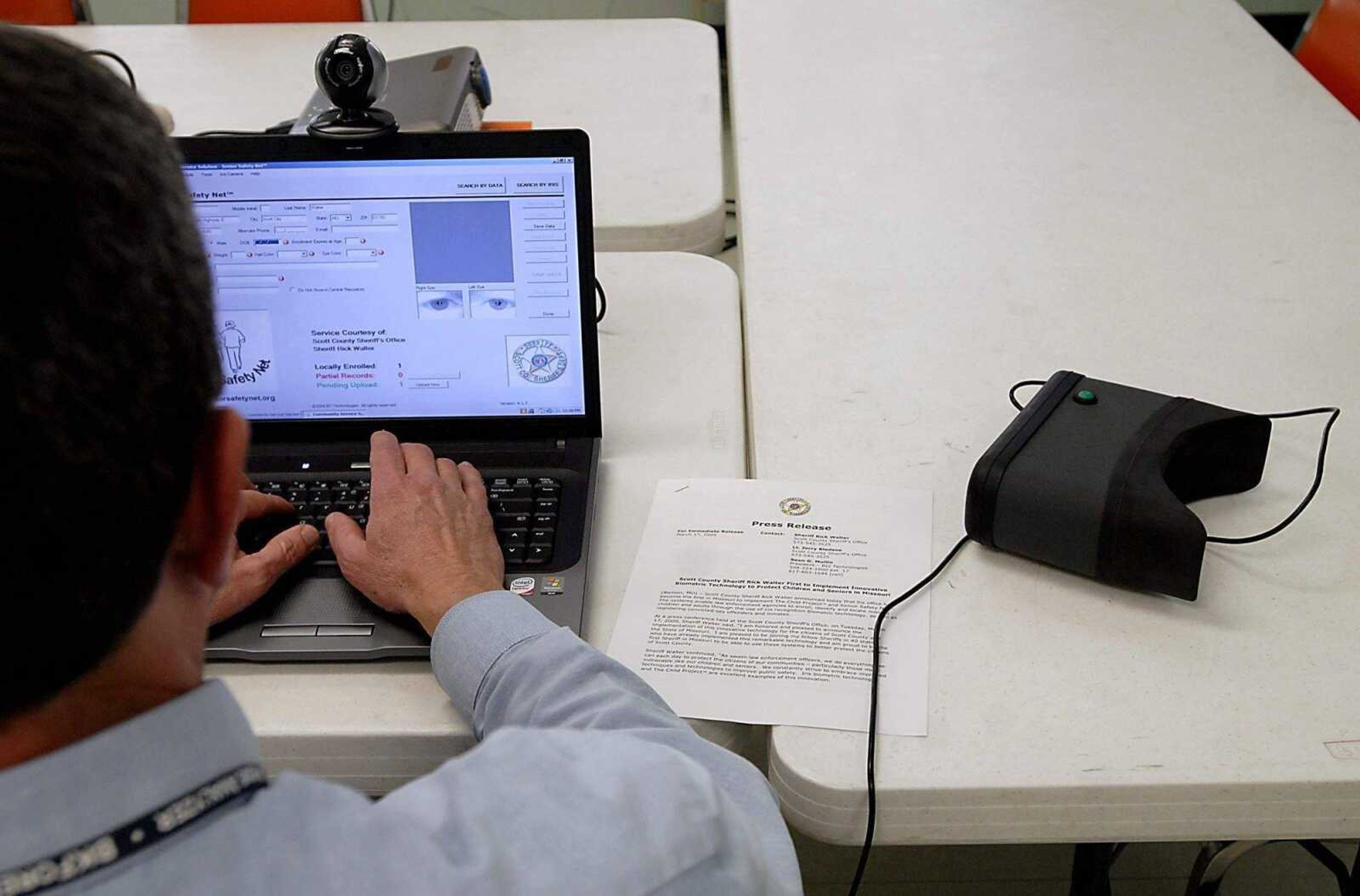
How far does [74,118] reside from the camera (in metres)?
0.39

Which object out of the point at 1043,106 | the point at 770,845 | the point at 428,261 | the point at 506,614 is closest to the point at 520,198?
the point at 428,261

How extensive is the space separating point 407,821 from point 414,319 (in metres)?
0.60

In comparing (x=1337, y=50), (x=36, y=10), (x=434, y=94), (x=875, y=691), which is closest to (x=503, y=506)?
(x=875, y=691)

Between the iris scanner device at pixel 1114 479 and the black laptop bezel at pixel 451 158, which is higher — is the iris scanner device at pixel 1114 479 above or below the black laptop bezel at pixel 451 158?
below

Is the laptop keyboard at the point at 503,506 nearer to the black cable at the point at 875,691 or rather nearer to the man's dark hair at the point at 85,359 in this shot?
the black cable at the point at 875,691

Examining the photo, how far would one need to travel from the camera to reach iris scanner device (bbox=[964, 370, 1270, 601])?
0.86 metres

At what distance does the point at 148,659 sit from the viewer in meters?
0.45

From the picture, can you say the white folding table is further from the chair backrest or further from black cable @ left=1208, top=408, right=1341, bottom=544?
the chair backrest

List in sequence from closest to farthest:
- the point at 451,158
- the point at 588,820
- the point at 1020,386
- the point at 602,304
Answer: the point at 588,820, the point at 451,158, the point at 1020,386, the point at 602,304

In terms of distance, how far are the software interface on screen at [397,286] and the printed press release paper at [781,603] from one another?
17 cm

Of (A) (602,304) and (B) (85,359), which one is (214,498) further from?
(A) (602,304)

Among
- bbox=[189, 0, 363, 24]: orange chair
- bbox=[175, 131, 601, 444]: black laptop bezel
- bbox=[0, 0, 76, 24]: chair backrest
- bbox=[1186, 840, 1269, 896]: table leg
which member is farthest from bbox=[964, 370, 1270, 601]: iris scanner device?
bbox=[0, 0, 76, 24]: chair backrest

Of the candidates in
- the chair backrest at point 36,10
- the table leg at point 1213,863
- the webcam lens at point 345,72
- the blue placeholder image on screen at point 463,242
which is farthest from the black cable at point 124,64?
the table leg at point 1213,863

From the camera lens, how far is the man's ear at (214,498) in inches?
17.5
